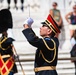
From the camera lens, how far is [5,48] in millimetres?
8875

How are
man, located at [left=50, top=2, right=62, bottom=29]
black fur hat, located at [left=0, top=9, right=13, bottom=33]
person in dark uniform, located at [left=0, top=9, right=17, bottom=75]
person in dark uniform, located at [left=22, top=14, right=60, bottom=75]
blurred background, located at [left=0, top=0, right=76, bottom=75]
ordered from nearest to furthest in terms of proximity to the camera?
person in dark uniform, located at [left=22, top=14, right=60, bottom=75] < person in dark uniform, located at [left=0, top=9, right=17, bottom=75] < black fur hat, located at [left=0, top=9, right=13, bottom=33] < man, located at [left=50, top=2, right=62, bottom=29] < blurred background, located at [left=0, top=0, right=76, bottom=75]

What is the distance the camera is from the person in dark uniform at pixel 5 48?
8812 mm

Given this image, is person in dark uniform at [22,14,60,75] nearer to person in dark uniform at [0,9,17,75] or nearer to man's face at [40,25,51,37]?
man's face at [40,25,51,37]

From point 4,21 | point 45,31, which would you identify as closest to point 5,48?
point 4,21

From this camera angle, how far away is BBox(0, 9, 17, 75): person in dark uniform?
8.81 m

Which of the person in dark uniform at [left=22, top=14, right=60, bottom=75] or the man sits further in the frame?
the man

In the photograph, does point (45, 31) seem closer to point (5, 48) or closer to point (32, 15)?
point (5, 48)

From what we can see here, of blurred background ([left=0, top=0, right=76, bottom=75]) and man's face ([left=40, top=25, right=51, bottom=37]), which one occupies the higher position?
man's face ([left=40, top=25, right=51, bottom=37])

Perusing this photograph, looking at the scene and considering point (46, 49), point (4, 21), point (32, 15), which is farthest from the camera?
point (32, 15)

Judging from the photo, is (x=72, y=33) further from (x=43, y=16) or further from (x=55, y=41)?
(x=55, y=41)

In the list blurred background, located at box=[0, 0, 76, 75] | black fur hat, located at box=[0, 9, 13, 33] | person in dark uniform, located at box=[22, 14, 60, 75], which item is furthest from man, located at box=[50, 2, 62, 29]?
person in dark uniform, located at box=[22, 14, 60, 75]

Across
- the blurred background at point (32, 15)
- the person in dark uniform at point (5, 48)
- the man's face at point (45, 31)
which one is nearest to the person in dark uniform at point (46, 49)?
the man's face at point (45, 31)

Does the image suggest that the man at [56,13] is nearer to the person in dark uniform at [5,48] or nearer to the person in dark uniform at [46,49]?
the person in dark uniform at [5,48]

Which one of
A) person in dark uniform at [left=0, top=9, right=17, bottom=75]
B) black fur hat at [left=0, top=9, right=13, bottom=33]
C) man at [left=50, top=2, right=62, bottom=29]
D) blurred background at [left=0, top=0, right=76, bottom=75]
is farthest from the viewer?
blurred background at [left=0, top=0, right=76, bottom=75]
